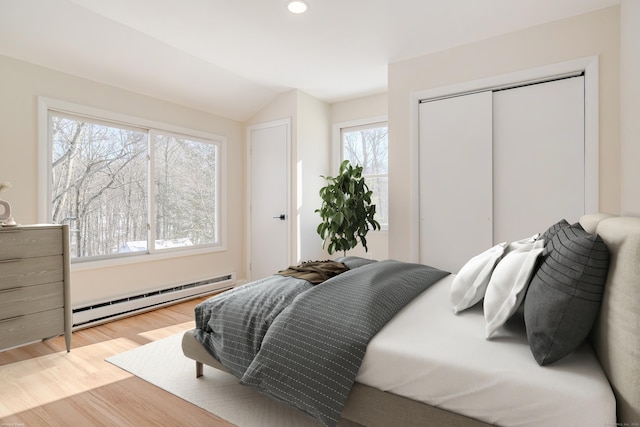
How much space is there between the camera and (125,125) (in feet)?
11.4

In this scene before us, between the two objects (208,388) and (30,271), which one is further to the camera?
(30,271)

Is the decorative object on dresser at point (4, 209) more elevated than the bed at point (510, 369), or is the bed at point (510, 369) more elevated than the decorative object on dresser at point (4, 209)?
the decorative object on dresser at point (4, 209)

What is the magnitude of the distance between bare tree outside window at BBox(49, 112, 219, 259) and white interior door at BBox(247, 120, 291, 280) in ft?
1.67

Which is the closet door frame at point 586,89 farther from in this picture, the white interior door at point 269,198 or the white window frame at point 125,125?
the white window frame at point 125,125

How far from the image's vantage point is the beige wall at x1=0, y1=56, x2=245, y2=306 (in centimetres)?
270

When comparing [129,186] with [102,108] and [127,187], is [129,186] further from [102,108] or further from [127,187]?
[102,108]

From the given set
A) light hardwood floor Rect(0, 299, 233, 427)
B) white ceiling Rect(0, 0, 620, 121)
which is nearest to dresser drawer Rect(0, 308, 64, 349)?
light hardwood floor Rect(0, 299, 233, 427)

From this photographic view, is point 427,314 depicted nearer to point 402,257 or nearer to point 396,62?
point 402,257

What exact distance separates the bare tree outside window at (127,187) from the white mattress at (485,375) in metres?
3.08

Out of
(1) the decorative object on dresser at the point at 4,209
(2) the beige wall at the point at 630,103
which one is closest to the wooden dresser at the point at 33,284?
(1) the decorative object on dresser at the point at 4,209

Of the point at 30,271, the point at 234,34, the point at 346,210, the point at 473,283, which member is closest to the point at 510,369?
the point at 473,283

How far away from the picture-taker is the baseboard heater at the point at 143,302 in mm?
3072

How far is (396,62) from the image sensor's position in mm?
3463

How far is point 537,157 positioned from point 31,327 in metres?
4.07
